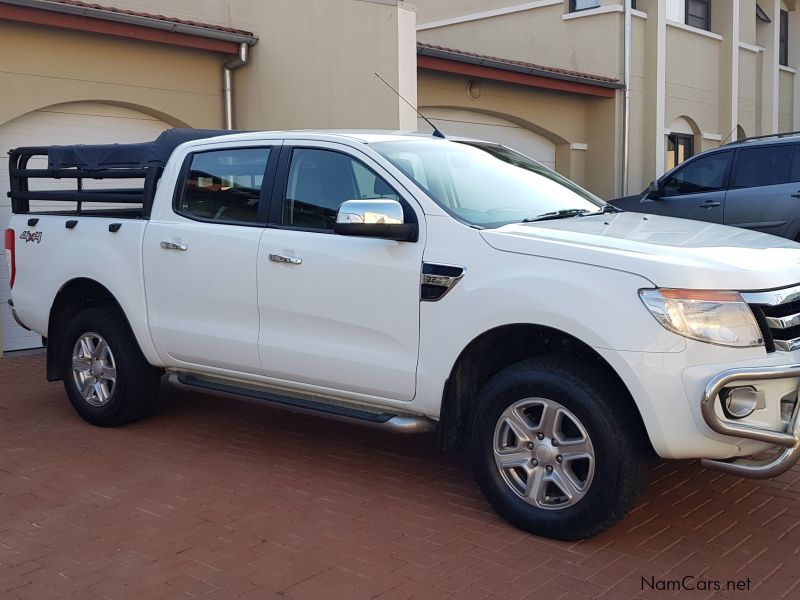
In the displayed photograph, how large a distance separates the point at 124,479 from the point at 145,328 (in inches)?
43.9

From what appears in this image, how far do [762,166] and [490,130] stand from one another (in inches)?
183

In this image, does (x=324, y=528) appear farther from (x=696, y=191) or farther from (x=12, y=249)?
(x=696, y=191)

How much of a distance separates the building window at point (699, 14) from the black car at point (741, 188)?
8430 millimetres

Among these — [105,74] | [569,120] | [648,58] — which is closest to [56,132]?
[105,74]

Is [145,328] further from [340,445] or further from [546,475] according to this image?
[546,475]

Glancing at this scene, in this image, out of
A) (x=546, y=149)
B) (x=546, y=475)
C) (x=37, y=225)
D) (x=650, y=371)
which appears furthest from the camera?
(x=546, y=149)

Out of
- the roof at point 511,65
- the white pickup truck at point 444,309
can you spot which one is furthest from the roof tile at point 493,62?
the white pickup truck at point 444,309

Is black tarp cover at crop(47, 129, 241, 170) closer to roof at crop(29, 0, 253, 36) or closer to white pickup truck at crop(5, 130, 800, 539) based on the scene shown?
white pickup truck at crop(5, 130, 800, 539)

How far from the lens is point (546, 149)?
50.4 feet

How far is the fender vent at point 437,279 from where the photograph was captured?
4655 millimetres

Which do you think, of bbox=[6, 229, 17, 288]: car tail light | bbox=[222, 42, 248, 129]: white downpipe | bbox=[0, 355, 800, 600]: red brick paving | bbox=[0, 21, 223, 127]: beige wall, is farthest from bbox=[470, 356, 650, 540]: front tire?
bbox=[222, 42, 248, 129]: white downpipe

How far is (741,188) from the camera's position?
10594mm

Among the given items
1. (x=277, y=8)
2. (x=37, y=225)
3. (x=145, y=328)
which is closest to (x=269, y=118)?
(x=277, y=8)

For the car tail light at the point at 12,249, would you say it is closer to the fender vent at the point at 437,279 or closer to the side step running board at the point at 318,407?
the side step running board at the point at 318,407
